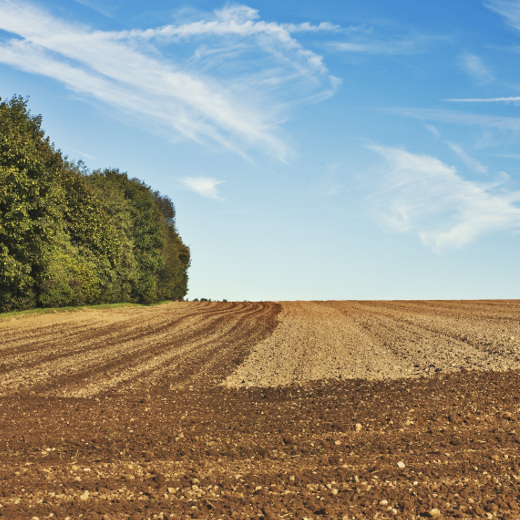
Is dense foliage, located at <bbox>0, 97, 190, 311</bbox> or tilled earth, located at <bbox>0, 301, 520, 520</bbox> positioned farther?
dense foliage, located at <bbox>0, 97, 190, 311</bbox>

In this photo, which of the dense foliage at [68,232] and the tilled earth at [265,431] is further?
the dense foliage at [68,232]

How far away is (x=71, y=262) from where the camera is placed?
40.0 metres

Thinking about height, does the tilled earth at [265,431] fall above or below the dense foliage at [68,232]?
below

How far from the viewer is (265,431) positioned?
375 inches

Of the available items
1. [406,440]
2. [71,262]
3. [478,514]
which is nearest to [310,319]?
[71,262]

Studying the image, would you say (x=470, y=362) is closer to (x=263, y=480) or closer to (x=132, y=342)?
(x=263, y=480)

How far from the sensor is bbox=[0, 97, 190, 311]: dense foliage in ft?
101

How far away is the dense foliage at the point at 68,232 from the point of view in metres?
30.9

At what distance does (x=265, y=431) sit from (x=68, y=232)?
122 ft

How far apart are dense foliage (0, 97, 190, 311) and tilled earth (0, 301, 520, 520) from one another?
14363 mm

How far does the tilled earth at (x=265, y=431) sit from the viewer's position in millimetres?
6727

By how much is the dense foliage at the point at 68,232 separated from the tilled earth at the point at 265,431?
565 inches

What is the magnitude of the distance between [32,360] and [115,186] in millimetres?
39314

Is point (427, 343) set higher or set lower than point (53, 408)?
higher
